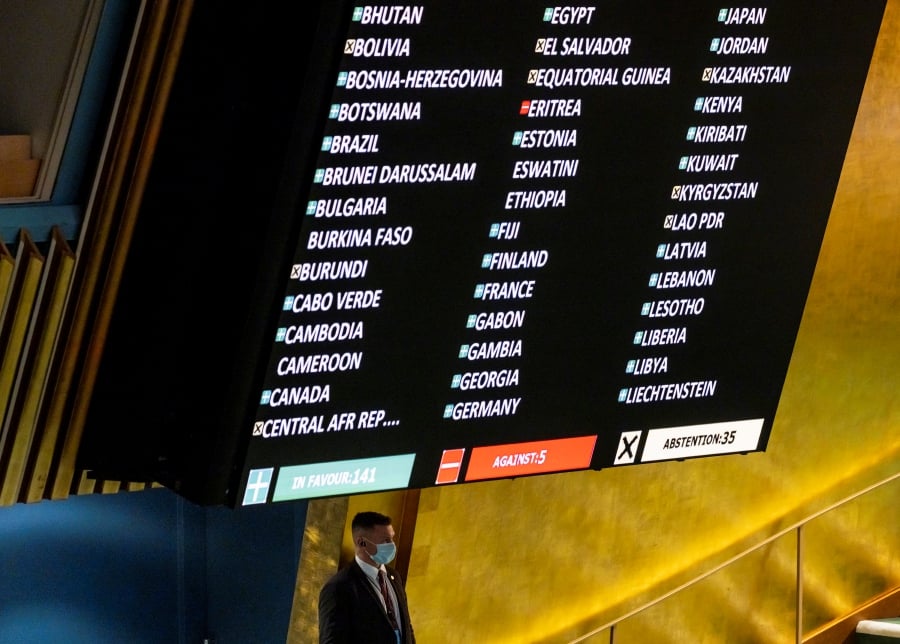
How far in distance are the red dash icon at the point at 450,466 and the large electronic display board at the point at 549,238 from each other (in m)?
0.01

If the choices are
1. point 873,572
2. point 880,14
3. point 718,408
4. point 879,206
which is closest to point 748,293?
point 718,408

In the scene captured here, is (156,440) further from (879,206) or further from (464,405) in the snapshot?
(879,206)

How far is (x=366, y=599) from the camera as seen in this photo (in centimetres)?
625

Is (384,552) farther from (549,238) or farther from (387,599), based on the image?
(549,238)

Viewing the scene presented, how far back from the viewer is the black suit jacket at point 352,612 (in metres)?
6.17

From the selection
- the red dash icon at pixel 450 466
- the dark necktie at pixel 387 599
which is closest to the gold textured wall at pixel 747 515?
the dark necktie at pixel 387 599

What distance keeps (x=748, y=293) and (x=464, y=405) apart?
114 cm

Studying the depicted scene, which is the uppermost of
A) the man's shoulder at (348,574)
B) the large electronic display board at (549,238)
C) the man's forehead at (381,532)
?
the large electronic display board at (549,238)

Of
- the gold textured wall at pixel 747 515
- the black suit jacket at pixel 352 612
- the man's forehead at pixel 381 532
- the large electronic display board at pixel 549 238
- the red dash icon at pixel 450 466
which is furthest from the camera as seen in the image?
the gold textured wall at pixel 747 515

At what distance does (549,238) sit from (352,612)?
1.87 metres

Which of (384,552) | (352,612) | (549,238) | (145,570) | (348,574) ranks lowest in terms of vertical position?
(145,570)

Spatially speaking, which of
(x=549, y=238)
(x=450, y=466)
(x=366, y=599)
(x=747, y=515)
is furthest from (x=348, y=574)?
(x=747, y=515)

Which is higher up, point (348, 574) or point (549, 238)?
point (549, 238)

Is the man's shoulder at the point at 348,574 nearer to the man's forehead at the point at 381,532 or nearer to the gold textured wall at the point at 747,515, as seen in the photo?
the man's forehead at the point at 381,532
